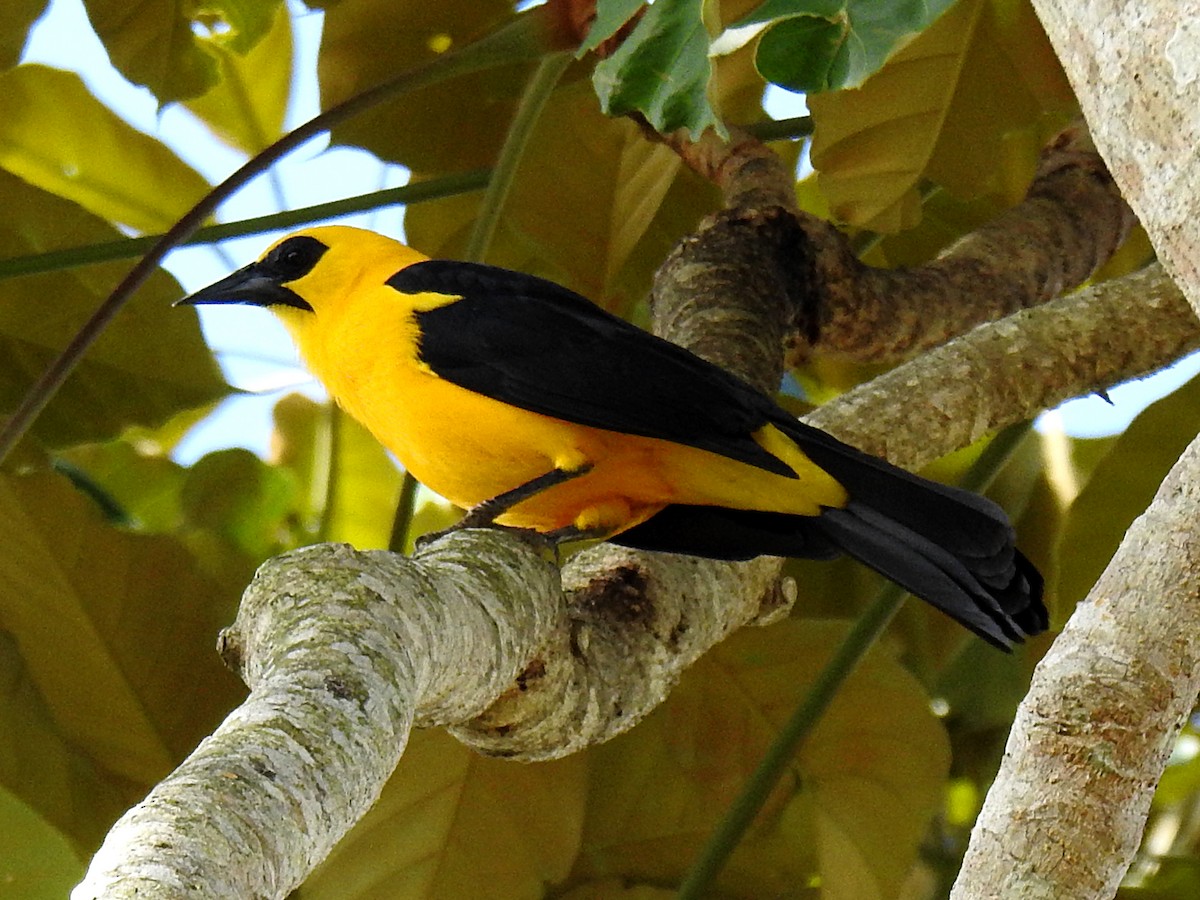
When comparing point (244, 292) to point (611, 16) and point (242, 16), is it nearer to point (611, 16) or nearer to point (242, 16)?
point (242, 16)

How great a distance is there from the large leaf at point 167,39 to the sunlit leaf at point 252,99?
0.56 meters

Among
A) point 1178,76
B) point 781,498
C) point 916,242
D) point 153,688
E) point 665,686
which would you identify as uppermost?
point 916,242

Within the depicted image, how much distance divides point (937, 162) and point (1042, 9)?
4.91ft

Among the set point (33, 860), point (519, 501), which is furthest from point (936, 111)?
point (33, 860)

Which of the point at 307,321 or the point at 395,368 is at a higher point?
the point at 307,321

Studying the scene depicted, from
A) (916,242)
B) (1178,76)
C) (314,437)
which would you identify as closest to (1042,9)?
(1178,76)

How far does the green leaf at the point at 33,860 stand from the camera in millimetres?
1694

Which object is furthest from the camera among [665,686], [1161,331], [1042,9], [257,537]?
[257,537]

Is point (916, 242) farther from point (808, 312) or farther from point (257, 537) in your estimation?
point (257, 537)

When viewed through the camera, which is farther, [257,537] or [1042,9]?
[257,537]

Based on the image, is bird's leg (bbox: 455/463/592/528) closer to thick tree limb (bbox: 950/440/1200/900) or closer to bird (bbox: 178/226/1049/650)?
bird (bbox: 178/226/1049/650)

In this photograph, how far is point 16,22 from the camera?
2613 mm

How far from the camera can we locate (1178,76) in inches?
37.4

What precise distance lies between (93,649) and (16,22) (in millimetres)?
1091
